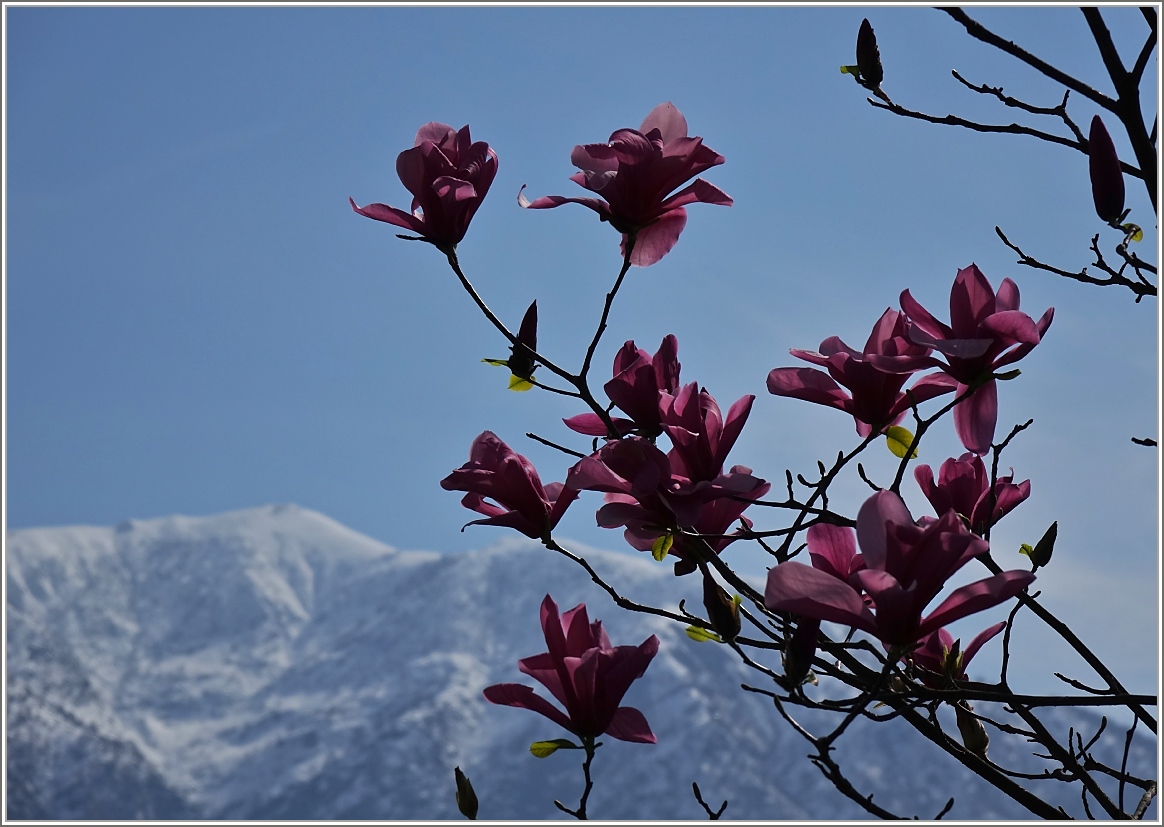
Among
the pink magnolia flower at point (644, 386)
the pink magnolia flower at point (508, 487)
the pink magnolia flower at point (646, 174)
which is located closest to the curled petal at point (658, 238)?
the pink magnolia flower at point (646, 174)

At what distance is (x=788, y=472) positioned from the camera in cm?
221

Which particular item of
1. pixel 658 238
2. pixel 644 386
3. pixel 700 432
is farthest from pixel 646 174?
pixel 700 432

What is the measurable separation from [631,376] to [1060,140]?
97 centimetres

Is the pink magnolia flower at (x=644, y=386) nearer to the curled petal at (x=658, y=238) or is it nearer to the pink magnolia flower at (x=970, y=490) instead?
the curled petal at (x=658, y=238)

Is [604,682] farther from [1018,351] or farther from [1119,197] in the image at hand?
[1119,197]

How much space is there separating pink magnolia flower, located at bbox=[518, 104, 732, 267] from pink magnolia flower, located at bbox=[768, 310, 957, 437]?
0.33 meters

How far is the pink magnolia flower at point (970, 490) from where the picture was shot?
87.0 inches

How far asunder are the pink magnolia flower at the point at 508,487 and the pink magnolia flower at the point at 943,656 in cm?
70

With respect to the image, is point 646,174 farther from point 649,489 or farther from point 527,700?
point 527,700

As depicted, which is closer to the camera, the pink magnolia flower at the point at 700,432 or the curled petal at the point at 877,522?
the curled petal at the point at 877,522

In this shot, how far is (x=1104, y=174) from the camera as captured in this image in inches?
77.5

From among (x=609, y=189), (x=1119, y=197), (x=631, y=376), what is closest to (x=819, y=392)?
(x=631, y=376)

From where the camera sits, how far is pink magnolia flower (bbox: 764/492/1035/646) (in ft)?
4.94

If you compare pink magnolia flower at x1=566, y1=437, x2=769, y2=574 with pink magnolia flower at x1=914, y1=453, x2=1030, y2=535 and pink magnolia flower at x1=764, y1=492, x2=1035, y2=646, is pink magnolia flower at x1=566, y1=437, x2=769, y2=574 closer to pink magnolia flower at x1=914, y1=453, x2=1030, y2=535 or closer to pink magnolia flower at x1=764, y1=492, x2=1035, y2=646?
pink magnolia flower at x1=764, y1=492, x2=1035, y2=646
